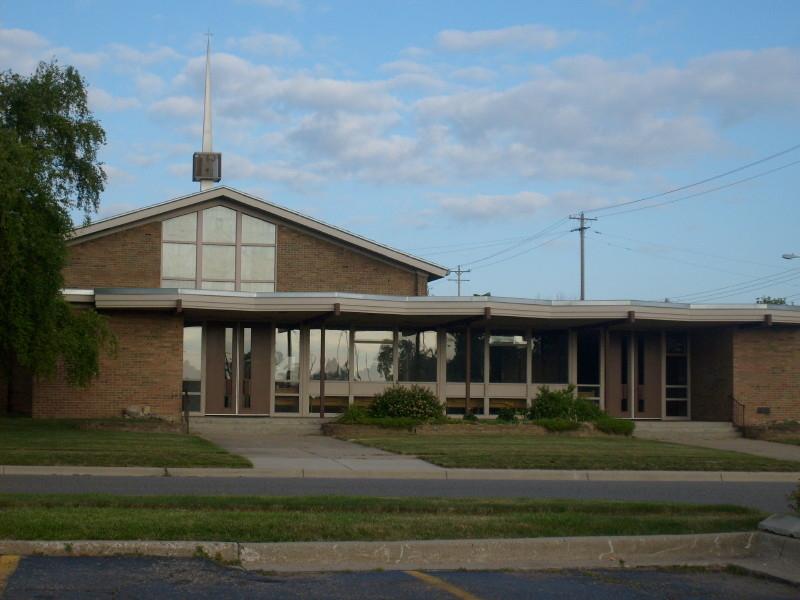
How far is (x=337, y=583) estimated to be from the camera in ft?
26.7

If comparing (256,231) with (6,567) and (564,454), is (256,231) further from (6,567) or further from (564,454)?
(6,567)

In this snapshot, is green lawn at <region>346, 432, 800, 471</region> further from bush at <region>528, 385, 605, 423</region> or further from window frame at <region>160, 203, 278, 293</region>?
window frame at <region>160, 203, 278, 293</region>

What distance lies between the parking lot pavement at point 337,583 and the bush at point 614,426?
1960cm

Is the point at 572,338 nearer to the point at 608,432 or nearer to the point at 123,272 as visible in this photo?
the point at 608,432

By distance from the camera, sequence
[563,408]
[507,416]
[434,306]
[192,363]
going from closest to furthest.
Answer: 1. [434,306]
2. [563,408]
3. [507,416]
4. [192,363]

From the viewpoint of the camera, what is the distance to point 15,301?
68.8 feet

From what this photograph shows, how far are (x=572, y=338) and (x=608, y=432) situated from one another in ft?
17.2

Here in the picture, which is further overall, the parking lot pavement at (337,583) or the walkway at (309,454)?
the walkway at (309,454)

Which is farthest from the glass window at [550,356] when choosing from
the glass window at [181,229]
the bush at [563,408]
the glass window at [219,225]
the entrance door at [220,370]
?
the glass window at [181,229]

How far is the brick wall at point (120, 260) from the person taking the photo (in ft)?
99.9

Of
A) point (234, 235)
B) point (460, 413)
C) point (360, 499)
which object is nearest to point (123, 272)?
point (234, 235)

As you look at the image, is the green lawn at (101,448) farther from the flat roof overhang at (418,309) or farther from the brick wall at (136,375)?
the flat roof overhang at (418,309)

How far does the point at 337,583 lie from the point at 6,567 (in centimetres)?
258

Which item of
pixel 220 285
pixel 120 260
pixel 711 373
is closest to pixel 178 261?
pixel 220 285
